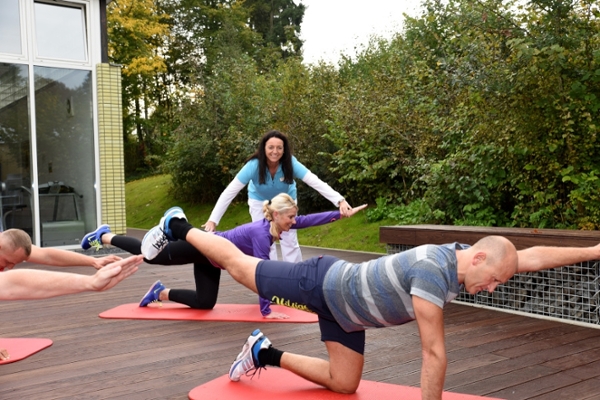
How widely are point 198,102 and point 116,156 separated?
16.6 ft

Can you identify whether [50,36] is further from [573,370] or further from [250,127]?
[573,370]

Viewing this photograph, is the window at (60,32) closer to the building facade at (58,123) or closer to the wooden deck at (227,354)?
the building facade at (58,123)

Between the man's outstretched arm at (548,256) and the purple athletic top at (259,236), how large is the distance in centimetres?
183

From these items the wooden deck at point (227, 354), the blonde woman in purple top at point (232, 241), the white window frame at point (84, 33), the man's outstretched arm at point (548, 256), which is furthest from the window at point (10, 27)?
the man's outstretched arm at point (548, 256)

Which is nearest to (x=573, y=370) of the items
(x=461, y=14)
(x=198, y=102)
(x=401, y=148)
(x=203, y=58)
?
(x=461, y=14)

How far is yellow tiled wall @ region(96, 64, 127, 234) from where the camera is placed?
8609mm

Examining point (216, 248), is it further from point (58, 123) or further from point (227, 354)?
point (58, 123)

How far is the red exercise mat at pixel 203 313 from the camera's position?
172 inches

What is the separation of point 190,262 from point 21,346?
46.7 inches

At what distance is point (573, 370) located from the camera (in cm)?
314

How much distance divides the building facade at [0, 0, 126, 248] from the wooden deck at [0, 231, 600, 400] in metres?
3.63

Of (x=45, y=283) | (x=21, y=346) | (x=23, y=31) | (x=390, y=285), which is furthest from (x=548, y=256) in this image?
(x=23, y=31)

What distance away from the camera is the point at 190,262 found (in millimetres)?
4289

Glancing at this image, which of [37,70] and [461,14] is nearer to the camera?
[461,14]
